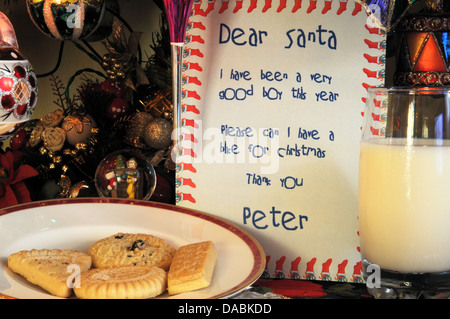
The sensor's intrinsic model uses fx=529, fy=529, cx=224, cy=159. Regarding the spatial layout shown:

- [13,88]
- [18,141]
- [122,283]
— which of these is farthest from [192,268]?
[18,141]

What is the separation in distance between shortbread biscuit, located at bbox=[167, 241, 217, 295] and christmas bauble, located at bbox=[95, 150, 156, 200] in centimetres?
16

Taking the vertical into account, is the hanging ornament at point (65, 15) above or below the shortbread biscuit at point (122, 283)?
above

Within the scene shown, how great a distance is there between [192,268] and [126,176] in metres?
0.23

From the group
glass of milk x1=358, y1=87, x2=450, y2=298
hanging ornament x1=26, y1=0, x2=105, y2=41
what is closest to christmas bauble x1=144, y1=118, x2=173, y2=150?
hanging ornament x1=26, y1=0, x2=105, y2=41

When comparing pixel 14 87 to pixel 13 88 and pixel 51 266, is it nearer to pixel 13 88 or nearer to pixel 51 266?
pixel 13 88

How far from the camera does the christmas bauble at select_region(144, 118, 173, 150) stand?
2.50 ft

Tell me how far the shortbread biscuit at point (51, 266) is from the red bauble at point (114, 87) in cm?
31

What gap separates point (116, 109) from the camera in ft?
2.67

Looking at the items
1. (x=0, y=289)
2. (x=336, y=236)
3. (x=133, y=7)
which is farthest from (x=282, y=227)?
(x=133, y=7)

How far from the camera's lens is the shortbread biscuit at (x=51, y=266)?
1.73 ft

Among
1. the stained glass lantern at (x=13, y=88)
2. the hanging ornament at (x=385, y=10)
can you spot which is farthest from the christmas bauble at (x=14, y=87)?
the hanging ornament at (x=385, y=10)

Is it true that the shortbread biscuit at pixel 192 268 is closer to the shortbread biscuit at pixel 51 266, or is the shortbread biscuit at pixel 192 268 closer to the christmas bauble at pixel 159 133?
the shortbread biscuit at pixel 51 266

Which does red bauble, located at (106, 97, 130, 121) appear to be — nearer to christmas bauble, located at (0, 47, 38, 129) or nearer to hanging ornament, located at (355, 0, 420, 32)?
christmas bauble, located at (0, 47, 38, 129)
